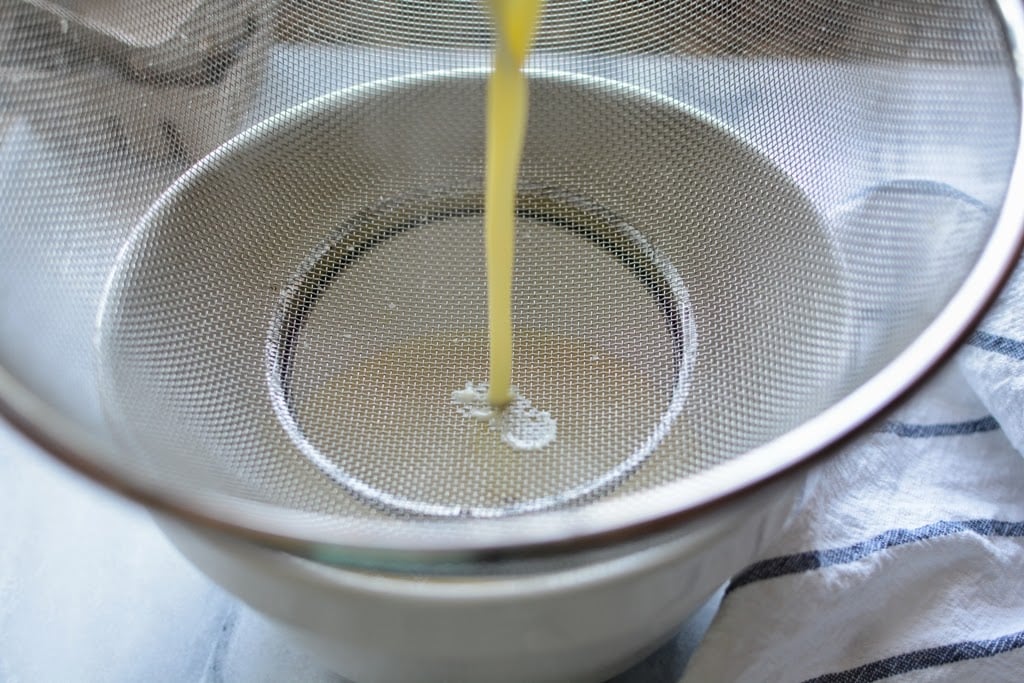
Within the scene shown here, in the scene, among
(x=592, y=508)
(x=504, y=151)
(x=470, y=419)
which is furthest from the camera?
(x=470, y=419)

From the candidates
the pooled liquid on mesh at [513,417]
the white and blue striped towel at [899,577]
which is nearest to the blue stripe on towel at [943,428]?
the white and blue striped towel at [899,577]

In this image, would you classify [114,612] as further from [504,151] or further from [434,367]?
[504,151]

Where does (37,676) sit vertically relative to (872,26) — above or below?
below

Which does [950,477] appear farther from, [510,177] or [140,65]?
[140,65]

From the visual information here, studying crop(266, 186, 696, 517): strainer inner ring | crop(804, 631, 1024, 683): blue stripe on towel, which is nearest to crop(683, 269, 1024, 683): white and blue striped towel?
crop(804, 631, 1024, 683): blue stripe on towel

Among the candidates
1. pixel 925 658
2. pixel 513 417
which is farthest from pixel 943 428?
pixel 513 417

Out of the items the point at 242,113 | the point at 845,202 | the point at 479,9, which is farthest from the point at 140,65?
the point at 845,202

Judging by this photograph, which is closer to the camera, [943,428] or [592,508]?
[592,508]

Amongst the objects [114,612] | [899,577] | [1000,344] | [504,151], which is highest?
[504,151]
